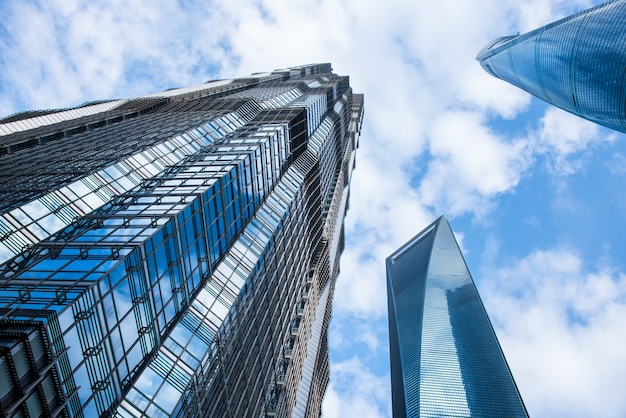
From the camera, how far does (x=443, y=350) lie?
143875 millimetres

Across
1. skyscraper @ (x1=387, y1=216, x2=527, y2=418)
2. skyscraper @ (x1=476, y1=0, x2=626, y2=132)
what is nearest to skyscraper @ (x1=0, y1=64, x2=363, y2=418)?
skyscraper @ (x1=476, y1=0, x2=626, y2=132)

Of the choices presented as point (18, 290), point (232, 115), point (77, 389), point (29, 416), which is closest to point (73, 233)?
point (18, 290)

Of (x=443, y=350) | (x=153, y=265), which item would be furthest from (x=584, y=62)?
(x=153, y=265)

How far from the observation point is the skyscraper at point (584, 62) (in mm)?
81000

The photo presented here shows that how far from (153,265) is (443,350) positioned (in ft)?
441

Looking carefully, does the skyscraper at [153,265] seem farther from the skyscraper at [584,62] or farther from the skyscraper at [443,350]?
the skyscraper at [443,350]

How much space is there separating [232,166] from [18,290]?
20298 millimetres

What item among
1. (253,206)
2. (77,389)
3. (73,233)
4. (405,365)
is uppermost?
(405,365)

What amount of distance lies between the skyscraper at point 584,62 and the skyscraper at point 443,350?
72524 mm

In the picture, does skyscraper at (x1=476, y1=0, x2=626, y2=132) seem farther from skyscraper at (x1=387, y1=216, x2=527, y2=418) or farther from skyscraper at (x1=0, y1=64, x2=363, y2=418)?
skyscraper at (x1=387, y1=216, x2=527, y2=418)

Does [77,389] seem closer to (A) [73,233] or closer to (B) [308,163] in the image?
(A) [73,233]

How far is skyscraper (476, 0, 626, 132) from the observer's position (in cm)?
8100

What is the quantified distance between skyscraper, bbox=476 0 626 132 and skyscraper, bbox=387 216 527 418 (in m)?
72.5

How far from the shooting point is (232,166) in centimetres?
3578
